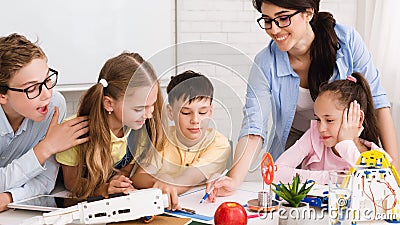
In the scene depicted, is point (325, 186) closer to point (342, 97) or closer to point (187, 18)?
point (342, 97)

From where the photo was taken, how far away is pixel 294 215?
4.69 ft

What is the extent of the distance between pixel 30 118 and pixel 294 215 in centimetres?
89

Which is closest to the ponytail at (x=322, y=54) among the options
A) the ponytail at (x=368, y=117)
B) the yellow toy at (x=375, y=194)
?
the ponytail at (x=368, y=117)

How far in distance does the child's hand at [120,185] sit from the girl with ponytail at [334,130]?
49cm

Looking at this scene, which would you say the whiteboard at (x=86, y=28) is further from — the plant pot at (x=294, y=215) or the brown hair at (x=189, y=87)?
the plant pot at (x=294, y=215)

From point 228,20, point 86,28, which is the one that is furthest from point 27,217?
point 228,20

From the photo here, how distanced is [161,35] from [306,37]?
4.36 feet

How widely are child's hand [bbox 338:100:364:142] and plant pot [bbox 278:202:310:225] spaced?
0.60m

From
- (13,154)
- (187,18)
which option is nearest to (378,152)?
(13,154)

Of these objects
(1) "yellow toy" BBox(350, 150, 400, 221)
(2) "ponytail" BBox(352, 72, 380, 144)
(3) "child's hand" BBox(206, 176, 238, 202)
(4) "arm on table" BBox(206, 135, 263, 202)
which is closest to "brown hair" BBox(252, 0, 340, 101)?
(2) "ponytail" BBox(352, 72, 380, 144)

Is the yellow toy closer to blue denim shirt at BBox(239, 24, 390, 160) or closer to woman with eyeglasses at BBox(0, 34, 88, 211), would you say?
blue denim shirt at BBox(239, 24, 390, 160)

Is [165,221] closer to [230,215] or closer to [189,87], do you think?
[230,215]

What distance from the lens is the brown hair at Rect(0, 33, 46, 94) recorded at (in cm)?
178

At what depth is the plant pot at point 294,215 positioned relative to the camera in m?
1.42
